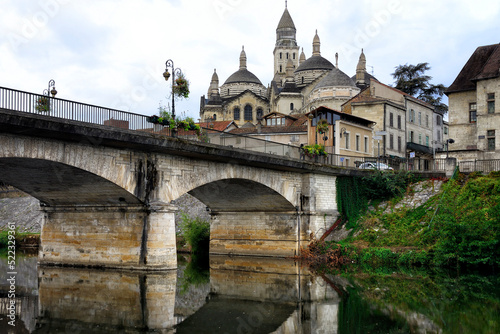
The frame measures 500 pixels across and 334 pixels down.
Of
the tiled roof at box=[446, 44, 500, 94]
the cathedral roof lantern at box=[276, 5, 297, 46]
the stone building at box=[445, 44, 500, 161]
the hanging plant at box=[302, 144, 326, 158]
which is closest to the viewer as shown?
the hanging plant at box=[302, 144, 326, 158]

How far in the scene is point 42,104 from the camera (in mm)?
19484

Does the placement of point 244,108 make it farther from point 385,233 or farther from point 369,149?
point 385,233

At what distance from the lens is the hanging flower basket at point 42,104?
19219 mm

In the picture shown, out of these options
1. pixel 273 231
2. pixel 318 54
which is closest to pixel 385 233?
pixel 273 231

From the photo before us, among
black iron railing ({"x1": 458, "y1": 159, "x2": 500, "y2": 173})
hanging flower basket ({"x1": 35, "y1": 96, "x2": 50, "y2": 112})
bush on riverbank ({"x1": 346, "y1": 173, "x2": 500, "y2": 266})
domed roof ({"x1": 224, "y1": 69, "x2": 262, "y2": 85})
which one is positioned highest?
domed roof ({"x1": 224, "y1": 69, "x2": 262, "y2": 85})

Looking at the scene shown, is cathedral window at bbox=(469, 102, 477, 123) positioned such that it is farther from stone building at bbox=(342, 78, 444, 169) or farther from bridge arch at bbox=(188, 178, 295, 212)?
bridge arch at bbox=(188, 178, 295, 212)

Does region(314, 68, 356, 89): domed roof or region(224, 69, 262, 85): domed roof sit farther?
region(224, 69, 262, 85): domed roof

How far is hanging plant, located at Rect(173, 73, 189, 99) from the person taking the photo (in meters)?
25.6

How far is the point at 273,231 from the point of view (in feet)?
112

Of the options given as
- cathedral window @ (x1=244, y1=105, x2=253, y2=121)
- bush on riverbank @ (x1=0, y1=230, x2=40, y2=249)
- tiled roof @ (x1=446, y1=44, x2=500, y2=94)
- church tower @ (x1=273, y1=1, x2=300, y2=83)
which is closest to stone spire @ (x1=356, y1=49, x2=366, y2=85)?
cathedral window @ (x1=244, y1=105, x2=253, y2=121)

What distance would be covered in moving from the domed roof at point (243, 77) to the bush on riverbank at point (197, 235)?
224 ft

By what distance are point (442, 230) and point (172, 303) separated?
14.9 meters

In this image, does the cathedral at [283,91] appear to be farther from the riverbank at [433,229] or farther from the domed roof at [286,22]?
the riverbank at [433,229]

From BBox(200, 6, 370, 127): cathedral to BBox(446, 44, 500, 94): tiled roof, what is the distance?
69.8 feet
